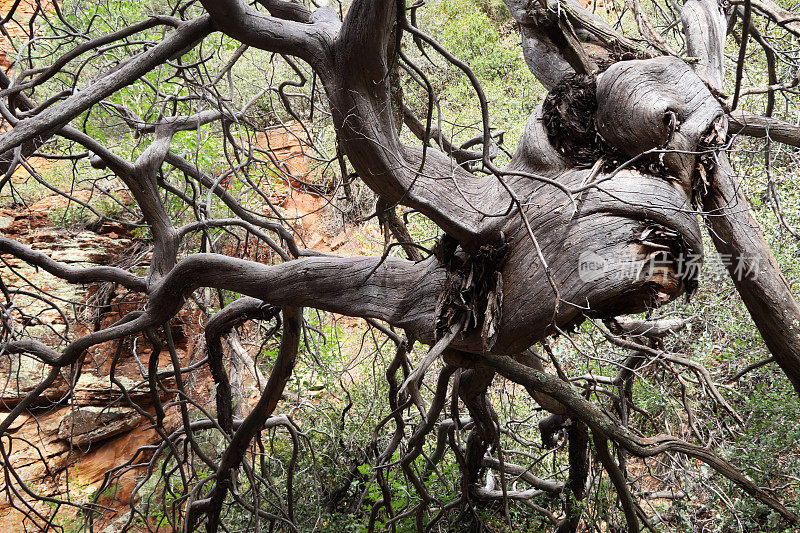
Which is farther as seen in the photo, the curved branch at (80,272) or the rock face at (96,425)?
the rock face at (96,425)

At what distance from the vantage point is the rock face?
6.35 metres

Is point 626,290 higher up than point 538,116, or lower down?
lower down

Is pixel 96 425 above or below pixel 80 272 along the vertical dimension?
above

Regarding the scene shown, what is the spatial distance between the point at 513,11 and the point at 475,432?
242 cm

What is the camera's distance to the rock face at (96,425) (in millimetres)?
6350

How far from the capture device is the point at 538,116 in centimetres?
230

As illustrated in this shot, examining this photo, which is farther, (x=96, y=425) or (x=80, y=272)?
(x=96, y=425)

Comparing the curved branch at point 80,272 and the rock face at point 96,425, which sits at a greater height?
the rock face at point 96,425

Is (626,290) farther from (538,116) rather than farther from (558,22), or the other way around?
(558,22)

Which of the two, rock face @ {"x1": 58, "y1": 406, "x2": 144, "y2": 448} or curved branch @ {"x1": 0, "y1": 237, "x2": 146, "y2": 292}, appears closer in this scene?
curved branch @ {"x1": 0, "y1": 237, "x2": 146, "y2": 292}

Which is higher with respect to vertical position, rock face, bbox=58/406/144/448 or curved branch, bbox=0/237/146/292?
rock face, bbox=58/406/144/448

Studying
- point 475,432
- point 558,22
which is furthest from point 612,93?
point 475,432

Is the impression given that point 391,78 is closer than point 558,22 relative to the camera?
Yes

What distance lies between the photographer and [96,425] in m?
6.43
